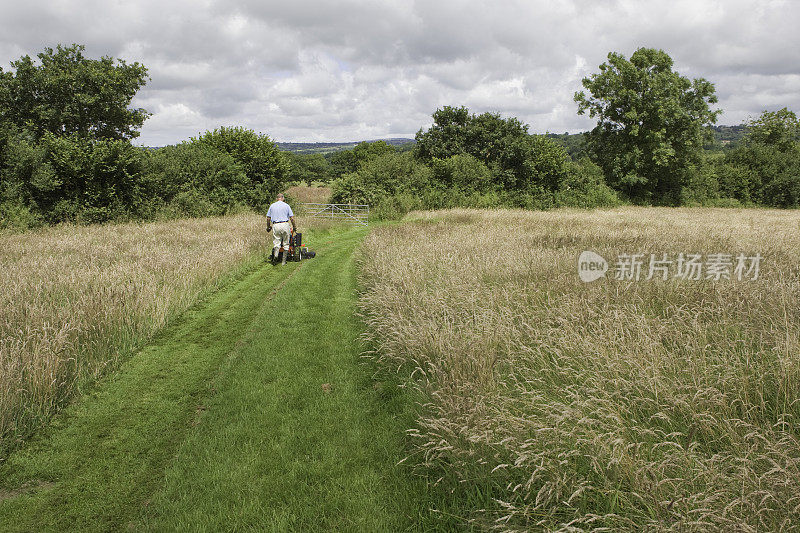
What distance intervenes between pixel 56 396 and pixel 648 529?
19.2 ft

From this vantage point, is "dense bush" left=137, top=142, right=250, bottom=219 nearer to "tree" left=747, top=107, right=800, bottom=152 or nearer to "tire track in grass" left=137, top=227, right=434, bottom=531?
"tire track in grass" left=137, top=227, right=434, bottom=531

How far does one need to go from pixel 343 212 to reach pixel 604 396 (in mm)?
23738

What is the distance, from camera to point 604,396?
3631 mm

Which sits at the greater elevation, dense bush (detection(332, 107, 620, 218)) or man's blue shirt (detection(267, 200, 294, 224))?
dense bush (detection(332, 107, 620, 218))

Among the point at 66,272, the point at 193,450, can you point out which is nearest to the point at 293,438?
the point at 193,450

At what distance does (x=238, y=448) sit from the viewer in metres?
4.01

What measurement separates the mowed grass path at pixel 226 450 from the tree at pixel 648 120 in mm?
44921

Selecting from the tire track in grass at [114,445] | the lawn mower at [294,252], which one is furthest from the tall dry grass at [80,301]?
the lawn mower at [294,252]

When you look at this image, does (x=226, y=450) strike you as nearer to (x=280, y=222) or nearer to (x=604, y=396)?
(x=604, y=396)

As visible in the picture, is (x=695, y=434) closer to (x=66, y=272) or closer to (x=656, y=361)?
(x=656, y=361)

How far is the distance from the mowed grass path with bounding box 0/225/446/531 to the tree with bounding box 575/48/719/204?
1769 inches

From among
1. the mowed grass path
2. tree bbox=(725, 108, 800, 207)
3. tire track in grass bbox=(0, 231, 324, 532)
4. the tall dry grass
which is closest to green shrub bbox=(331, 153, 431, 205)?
the tall dry grass

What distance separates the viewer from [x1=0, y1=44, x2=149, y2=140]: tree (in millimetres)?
19219

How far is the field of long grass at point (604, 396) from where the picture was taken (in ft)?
8.36
